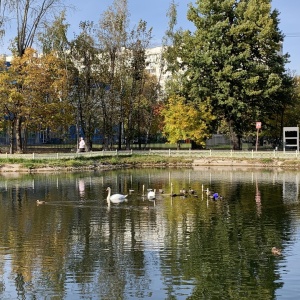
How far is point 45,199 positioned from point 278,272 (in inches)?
687

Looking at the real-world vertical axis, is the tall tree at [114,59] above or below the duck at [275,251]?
above

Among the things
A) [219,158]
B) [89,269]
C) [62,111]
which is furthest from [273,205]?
[62,111]

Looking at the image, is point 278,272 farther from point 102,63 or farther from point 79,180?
point 102,63

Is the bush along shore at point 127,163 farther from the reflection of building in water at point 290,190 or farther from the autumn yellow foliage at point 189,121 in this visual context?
the reflection of building in water at point 290,190

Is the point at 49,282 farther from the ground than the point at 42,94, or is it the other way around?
the point at 42,94

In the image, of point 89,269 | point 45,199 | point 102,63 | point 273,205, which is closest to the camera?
point 89,269

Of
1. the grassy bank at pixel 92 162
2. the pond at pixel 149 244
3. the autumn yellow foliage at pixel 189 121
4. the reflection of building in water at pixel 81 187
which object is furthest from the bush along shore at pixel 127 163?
the pond at pixel 149 244

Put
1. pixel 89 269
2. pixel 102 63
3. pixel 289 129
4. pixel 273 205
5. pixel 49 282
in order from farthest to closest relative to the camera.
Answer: pixel 102 63 → pixel 289 129 → pixel 273 205 → pixel 89 269 → pixel 49 282

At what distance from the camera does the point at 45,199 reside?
99.8 ft

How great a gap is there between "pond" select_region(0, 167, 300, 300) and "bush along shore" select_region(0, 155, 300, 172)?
13658 millimetres

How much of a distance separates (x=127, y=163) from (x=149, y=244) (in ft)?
115

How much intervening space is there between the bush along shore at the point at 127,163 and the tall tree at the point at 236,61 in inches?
288

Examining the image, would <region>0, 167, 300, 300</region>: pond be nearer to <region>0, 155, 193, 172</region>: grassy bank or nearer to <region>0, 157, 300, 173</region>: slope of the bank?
<region>0, 157, 300, 173</region>: slope of the bank

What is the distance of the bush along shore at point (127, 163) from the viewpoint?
159ft
